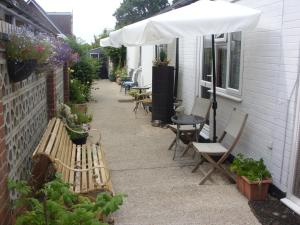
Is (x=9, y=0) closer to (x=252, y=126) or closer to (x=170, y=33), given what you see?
(x=170, y=33)

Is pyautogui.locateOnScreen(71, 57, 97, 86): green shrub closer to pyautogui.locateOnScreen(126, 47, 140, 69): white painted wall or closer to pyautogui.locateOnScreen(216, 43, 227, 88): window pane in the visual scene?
pyautogui.locateOnScreen(126, 47, 140, 69): white painted wall

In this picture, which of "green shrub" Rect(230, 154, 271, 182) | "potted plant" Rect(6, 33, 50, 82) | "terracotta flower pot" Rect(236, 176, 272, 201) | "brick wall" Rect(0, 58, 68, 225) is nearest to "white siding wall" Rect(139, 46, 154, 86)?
"brick wall" Rect(0, 58, 68, 225)

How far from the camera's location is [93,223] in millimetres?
2420

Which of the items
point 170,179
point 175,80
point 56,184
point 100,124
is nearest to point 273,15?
point 170,179

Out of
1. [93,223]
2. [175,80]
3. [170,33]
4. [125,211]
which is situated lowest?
[125,211]

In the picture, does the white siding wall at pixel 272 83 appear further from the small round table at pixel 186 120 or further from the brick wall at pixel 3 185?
the brick wall at pixel 3 185

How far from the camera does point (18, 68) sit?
118 inches

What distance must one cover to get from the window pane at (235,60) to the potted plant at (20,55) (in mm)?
3586

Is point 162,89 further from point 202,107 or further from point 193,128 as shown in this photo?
point 193,128

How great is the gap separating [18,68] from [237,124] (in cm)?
332

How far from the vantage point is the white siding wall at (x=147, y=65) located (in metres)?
14.6

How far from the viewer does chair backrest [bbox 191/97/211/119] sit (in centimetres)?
656

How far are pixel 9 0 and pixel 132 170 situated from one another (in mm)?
3450

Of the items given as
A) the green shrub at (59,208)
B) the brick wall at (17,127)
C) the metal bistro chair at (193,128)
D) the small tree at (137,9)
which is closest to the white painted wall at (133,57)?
the metal bistro chair at (193,128)
